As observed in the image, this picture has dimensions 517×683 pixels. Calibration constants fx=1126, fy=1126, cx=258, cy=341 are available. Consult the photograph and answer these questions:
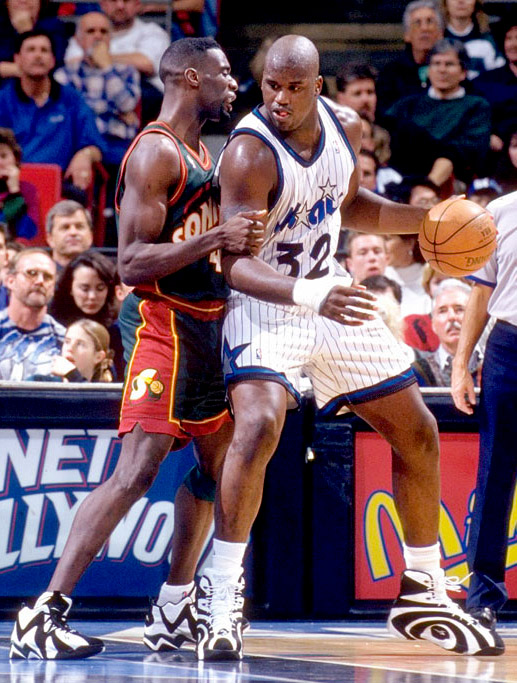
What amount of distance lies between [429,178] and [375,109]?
2.70 ft

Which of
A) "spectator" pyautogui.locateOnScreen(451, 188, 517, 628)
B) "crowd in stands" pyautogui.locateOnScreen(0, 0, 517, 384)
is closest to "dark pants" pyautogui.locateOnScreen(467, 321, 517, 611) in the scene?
"spectator" pyautogui.locateOnScreen(451, 188, 517, 628)

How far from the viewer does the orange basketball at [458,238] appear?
3777mm

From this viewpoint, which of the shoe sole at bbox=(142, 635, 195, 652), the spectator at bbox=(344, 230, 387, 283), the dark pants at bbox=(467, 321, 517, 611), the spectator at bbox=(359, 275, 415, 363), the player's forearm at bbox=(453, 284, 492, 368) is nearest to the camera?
the shoe sole at bbox=(142, 635, 195, 652)

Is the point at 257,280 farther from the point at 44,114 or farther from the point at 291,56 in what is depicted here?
the point at 44,114

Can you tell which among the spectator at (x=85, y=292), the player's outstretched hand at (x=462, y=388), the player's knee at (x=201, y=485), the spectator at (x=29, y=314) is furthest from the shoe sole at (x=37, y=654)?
the spectator at (x=85, y=292)

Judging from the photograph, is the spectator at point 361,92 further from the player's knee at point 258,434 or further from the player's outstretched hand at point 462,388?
the player's knee at point 258,434

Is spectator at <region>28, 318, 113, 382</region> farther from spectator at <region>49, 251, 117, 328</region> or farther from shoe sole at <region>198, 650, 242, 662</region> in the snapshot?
shoe sole at <region>198, 650, 242, 662</region>

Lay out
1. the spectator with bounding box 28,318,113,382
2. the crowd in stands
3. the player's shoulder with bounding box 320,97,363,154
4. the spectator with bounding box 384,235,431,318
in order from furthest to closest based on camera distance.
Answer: the crowd in stands → the spectator with bounding box 384,235,431,318 → the spectator with bounding box 28,318,113,382 → the player's shoulder with bounding box 320,97,363,154

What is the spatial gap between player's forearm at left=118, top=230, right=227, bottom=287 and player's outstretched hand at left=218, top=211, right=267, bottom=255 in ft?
0.12

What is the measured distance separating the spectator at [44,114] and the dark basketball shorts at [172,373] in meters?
4.92

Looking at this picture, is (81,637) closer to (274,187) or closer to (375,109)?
Result: (274,187)

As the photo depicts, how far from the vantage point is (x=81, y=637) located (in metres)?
3.61

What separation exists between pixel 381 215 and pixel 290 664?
5.31 ft

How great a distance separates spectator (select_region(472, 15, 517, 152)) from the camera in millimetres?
9172
